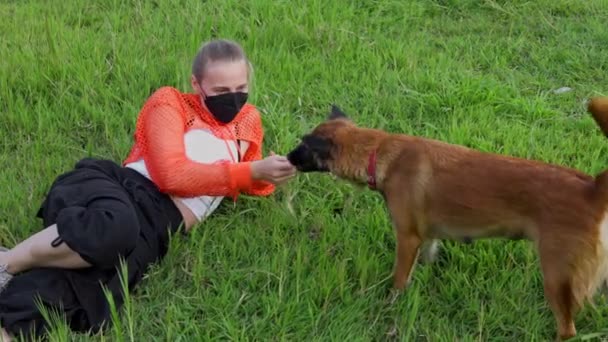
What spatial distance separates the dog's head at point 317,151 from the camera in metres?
3.43

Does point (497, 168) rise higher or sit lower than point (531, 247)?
higher

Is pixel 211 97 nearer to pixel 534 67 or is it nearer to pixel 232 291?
pixel 232 291

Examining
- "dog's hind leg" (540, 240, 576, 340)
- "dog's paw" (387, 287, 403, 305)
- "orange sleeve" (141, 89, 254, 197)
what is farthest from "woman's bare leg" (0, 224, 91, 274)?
"dog's hind leg" (540, 240, 576, 340)

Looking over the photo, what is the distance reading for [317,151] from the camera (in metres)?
3.44

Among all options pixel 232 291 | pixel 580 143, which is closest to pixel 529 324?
pixel 232 291

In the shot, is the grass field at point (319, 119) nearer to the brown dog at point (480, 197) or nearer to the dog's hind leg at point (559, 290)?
the dog's hind leg at point (559, 290)

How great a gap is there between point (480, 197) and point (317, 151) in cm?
75

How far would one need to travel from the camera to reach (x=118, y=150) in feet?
14.4

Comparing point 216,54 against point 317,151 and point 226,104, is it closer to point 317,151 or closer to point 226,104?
Answer: point 226,104

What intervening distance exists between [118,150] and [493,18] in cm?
351

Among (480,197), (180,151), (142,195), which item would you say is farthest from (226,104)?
(480,197)

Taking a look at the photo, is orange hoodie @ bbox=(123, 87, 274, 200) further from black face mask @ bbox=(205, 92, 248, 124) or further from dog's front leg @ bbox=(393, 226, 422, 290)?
dog's front leg @ bbox=(393, 226, 422, 290)

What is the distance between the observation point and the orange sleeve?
3.60 meters

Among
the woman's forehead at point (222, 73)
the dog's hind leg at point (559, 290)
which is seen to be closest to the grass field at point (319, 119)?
the dog's hind leg at point (559, 290)
